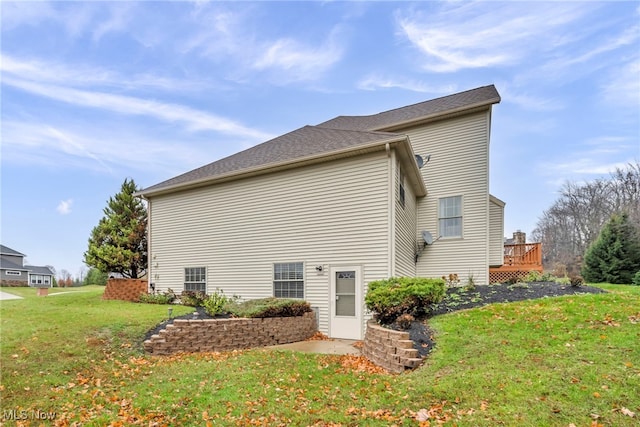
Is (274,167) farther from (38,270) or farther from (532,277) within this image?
(38,270)

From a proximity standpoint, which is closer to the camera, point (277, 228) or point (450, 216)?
point (277, 228)

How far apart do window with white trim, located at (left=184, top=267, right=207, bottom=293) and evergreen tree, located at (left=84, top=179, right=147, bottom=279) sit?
5.64 metres

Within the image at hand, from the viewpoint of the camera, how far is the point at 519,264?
13180mm

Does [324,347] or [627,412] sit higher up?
[627,412]

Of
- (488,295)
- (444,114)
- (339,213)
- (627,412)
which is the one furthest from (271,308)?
(444,114)

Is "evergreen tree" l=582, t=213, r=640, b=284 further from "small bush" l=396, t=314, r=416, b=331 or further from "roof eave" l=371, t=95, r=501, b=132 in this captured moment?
"small bush" l=396, t=314, r=416, b=331

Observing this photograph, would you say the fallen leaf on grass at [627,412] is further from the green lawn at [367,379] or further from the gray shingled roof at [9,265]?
the gray shingled roof at [9,265]

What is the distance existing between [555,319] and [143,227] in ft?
55.1

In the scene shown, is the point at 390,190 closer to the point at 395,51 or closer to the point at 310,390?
the point at 310,390

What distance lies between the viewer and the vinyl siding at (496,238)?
42.2 feet

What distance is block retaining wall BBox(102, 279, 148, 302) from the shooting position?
13.3 m

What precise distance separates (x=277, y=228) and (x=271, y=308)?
9.02 ft

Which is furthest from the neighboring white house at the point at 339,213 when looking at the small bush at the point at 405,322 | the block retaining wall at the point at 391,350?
the block retaining wall at the point at 391,350

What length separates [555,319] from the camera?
642 centimetres
